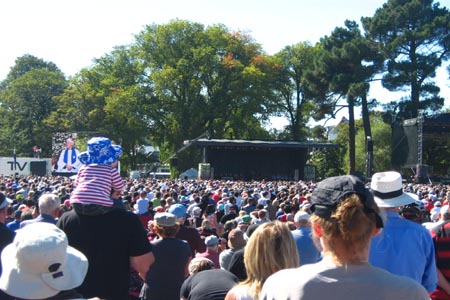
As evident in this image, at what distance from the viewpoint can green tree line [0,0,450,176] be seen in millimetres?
46625

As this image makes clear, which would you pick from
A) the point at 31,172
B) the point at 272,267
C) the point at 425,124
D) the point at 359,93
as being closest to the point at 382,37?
the point at 359,93

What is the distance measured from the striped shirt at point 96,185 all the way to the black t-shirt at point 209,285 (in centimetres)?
78

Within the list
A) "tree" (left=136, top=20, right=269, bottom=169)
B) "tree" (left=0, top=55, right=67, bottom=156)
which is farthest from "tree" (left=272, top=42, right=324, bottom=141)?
"tree" (left=0, top=55, right=67, bottom=156)

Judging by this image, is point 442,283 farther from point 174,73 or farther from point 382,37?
point 174,73

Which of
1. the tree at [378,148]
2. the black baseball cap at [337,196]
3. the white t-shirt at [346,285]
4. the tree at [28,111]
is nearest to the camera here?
the white t-shirt at [346,285]

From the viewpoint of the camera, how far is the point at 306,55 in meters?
61.6

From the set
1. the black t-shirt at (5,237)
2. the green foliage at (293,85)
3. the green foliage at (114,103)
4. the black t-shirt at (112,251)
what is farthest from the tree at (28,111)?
the black t-shirt at (112,251)

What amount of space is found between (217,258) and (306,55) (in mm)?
56207

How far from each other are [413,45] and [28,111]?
45.1 metres

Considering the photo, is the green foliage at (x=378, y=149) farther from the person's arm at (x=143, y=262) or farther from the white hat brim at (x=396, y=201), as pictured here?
the person's arm at (x=143, y=262)

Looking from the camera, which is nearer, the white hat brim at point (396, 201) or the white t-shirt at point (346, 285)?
the white t-shirt at point (346, 285)

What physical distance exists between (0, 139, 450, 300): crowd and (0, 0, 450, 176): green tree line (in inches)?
1579

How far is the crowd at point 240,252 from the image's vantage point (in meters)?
2.34

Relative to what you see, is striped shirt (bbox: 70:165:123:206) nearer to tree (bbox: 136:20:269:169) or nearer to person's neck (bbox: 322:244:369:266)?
person's neck (bbox: 322:244:369:266)
